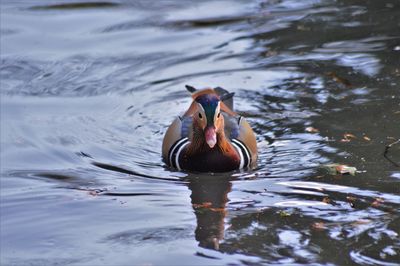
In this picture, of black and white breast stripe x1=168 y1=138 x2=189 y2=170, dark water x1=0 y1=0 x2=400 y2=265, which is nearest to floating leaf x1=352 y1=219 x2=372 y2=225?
dark water x1=0 y1=0 x2=400 y2=265

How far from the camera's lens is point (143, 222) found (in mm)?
7355

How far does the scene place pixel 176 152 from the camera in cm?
916

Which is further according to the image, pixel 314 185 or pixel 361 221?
pixel 314 185

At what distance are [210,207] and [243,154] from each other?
1344mm

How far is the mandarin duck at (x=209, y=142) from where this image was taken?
8.93 metres

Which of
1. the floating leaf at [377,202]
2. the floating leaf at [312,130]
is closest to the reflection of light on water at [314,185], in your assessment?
the floating leaf at [377,202]

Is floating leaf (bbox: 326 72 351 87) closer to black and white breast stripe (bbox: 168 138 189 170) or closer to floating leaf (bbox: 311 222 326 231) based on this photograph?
black and white breast stripe (bbox: 168 138 189 170)

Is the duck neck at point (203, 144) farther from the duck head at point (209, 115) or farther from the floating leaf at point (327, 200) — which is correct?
the floating leaf at point (327, 200)

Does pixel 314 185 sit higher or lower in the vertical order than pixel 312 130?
lower

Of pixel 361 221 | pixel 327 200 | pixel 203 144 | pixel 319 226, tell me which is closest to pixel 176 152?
pixel 203 144

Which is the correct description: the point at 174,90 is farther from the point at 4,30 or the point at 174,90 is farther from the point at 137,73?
the point at 4,30

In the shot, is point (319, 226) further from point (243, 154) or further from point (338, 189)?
point (243, 154)

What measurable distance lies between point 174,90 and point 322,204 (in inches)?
160

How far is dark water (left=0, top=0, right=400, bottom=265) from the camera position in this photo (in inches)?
273
